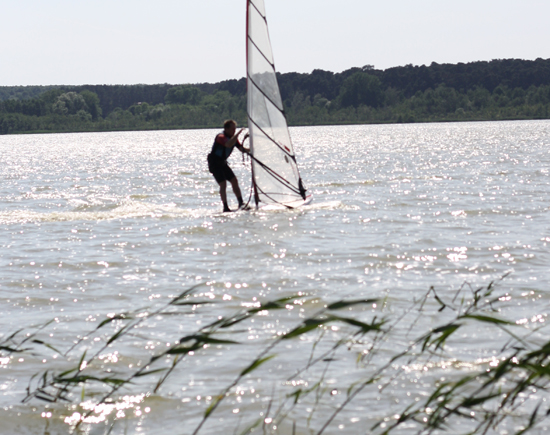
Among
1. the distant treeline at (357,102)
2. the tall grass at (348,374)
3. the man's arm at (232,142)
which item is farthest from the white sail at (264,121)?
the distant treeline at (357,102)

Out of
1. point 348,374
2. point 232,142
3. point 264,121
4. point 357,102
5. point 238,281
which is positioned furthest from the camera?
point 357,102

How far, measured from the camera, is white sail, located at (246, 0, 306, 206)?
46.8 feet

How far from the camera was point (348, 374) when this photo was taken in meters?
4.73

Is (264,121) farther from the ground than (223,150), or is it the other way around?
(264,121)

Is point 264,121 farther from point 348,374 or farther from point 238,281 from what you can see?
point 348,374

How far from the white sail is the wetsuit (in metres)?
0.76

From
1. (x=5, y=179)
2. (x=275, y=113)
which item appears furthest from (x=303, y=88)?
(x=275, y=113)

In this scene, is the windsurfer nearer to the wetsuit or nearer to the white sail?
the wetsuit

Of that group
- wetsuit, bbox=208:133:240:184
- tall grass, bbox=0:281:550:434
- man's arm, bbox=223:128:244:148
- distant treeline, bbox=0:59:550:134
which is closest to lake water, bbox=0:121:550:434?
tall grass, bbox=0:281:550:434

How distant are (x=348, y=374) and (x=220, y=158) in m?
9.13

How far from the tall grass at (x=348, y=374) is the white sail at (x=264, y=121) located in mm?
8279

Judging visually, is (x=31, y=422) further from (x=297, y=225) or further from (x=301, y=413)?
(x=297, y=225)

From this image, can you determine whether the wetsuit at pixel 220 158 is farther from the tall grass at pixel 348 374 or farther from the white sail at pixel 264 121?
the tall grass at pixel 348 374

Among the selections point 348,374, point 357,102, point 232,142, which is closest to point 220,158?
point 232,142
